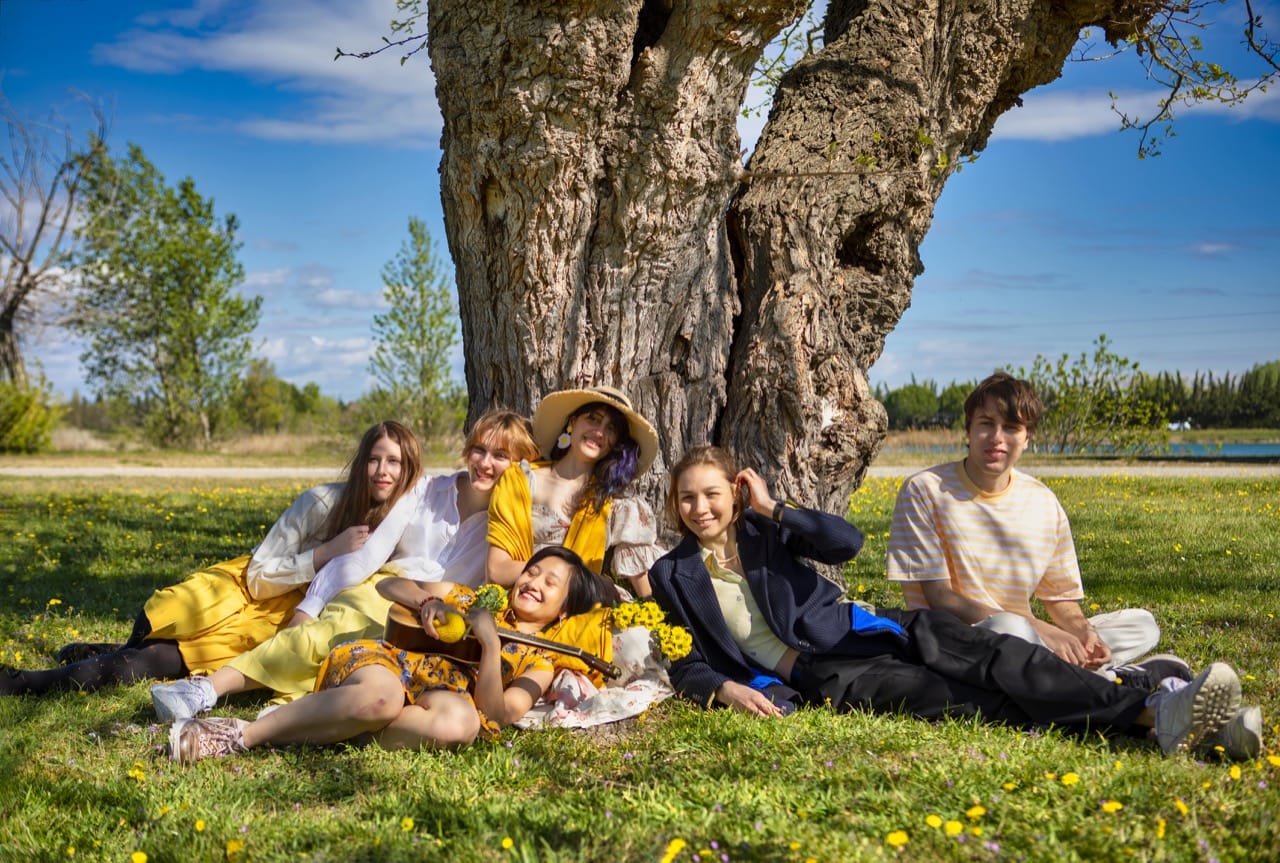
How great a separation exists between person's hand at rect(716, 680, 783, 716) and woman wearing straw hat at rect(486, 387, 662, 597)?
908 millimetres

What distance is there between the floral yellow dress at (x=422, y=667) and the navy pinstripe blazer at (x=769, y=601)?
635 mm

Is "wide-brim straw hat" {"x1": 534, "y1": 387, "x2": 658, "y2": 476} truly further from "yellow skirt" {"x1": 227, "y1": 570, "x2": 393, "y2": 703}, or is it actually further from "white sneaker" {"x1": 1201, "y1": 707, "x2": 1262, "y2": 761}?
"white sneaker" {"x1": 1201, "y1": 707, "x2": 1262, "y2": 761}

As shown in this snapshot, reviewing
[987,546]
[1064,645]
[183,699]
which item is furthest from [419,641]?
[1064,645]

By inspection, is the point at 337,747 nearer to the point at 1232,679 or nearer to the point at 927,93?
the point at 1232,679

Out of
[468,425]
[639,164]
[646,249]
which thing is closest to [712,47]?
[639,164]

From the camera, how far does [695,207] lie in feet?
18.4

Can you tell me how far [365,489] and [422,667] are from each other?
1351 millimetres

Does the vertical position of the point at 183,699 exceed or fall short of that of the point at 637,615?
it falls short

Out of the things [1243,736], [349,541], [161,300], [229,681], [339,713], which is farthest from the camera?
[161,300]

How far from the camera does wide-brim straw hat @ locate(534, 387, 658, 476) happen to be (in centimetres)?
512

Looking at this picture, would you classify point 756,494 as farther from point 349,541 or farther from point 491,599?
point 349,541

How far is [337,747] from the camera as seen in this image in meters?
3.89

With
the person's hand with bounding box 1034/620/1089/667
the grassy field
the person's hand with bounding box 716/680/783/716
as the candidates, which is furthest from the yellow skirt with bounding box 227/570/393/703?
the person's hand with bounding box 1034/620/1089/667

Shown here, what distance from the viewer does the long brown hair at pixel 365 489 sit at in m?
5.11
